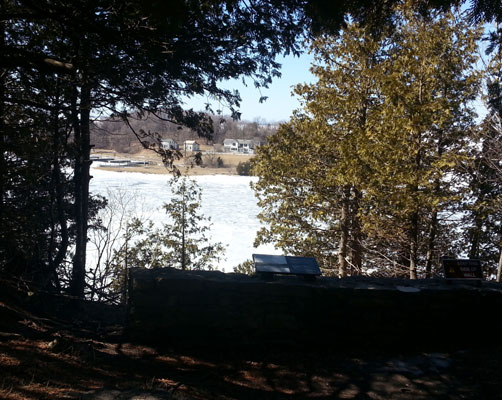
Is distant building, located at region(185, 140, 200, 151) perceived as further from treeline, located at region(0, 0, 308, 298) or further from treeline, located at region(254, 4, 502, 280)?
treeline, located at region(254, 4, 502, 280)

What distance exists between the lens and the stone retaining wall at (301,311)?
4293 mm

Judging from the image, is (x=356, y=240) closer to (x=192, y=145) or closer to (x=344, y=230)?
(x=344, y=230)

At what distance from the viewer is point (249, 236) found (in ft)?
71.2

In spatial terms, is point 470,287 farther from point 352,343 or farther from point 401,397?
point 401,397

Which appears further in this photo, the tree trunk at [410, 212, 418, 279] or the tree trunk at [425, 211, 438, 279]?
the tree trunk at [425, 211, 438, 279]

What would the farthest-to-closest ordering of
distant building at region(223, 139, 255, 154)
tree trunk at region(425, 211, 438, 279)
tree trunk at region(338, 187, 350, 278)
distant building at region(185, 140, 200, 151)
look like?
tree trunk at region(338, 187, 350, 278), distant building at region(223, 139, 255, 154), tree trunk at region(425, 211, 438, 279), distant building at region(185, 140, 200, 151)

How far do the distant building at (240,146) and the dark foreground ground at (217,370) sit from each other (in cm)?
799

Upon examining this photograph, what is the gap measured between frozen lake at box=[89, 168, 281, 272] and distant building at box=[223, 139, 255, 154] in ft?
13.6

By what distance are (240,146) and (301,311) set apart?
10195 mm

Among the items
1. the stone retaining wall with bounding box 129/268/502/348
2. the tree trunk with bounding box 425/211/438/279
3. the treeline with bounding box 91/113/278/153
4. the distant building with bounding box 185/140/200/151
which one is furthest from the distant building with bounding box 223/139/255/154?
the stone retaining wall with bounding box 129/268/502/348

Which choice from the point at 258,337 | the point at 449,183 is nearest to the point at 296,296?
the point at 258,337

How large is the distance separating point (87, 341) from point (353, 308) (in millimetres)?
2823

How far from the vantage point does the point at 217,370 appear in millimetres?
3883

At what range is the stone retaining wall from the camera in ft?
14.1
